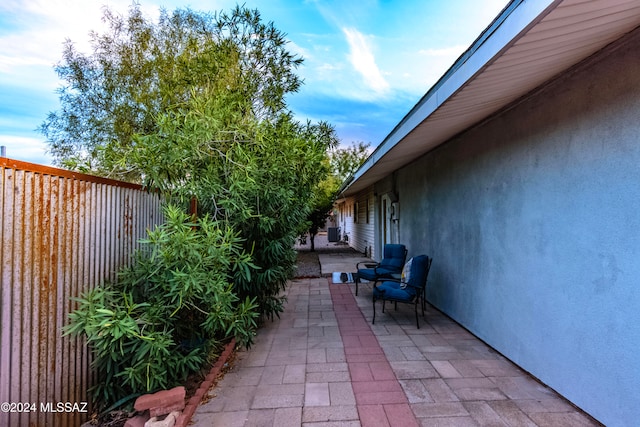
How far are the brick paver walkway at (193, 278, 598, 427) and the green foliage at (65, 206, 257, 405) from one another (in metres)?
0.54

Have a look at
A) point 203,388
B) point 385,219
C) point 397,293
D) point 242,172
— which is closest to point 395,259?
point 397,293

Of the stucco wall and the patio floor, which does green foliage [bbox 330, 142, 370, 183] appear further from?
the patio floor

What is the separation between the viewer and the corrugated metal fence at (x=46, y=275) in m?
1.74

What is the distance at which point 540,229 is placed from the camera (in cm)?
267

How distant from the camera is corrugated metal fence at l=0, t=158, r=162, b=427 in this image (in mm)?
1742

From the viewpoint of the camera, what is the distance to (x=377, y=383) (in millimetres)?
2691

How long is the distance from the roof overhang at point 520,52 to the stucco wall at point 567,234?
214 mm

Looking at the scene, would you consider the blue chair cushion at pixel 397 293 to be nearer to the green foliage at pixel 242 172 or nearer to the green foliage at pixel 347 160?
the green foliage at pixel 242 172

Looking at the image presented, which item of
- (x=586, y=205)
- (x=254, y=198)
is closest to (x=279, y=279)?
(x=254, y=198)

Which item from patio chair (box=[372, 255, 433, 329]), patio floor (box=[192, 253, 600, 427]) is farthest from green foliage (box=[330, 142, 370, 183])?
patio floor (box=[192, 253, 600, 427])

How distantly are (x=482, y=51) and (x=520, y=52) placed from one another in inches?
8.1

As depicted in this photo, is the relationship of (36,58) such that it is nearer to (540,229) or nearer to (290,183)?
(290,183)

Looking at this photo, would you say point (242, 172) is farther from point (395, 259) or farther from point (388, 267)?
point (395, 259)

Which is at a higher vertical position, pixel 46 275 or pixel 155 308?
pixel 46 275
